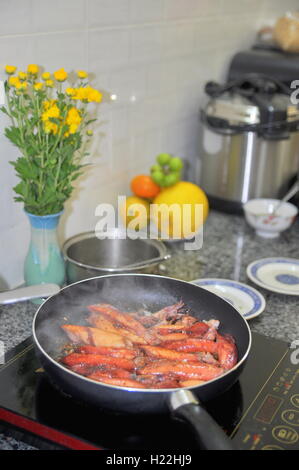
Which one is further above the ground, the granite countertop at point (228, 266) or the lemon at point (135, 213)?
the lemon at point (135, 213)

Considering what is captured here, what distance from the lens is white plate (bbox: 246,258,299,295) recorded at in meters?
1.24

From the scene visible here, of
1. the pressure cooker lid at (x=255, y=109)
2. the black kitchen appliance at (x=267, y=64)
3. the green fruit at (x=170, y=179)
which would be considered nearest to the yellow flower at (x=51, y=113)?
the green fruit at (x=170, y=179)

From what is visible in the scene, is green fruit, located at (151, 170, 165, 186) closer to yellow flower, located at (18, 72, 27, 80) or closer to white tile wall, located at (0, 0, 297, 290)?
white tile wall, located at (0, 0, 297, 290)

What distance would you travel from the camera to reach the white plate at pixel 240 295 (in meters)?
1.13

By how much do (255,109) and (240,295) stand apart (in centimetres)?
55

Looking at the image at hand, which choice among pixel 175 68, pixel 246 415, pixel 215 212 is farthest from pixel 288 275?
pixel 175 68

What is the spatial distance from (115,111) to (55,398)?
0.78 meters

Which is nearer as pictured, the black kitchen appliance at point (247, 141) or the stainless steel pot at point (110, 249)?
the stainless steel pot at point (110, 249)

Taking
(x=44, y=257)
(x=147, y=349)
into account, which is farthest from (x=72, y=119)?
(x=147, y=349)

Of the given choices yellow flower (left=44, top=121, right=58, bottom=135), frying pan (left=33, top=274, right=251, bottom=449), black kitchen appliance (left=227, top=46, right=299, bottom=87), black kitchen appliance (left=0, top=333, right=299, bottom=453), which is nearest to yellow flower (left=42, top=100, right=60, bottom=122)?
yellow flower (left=44, top=121, right=58, bottom=135)

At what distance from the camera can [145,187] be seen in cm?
144

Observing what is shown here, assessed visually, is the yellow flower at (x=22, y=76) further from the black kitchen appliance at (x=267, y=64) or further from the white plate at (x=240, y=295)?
the black kitchen appliance at (x=267, y=64)

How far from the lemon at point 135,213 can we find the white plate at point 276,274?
0.29 m

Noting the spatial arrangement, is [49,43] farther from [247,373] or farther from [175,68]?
[247,373]
